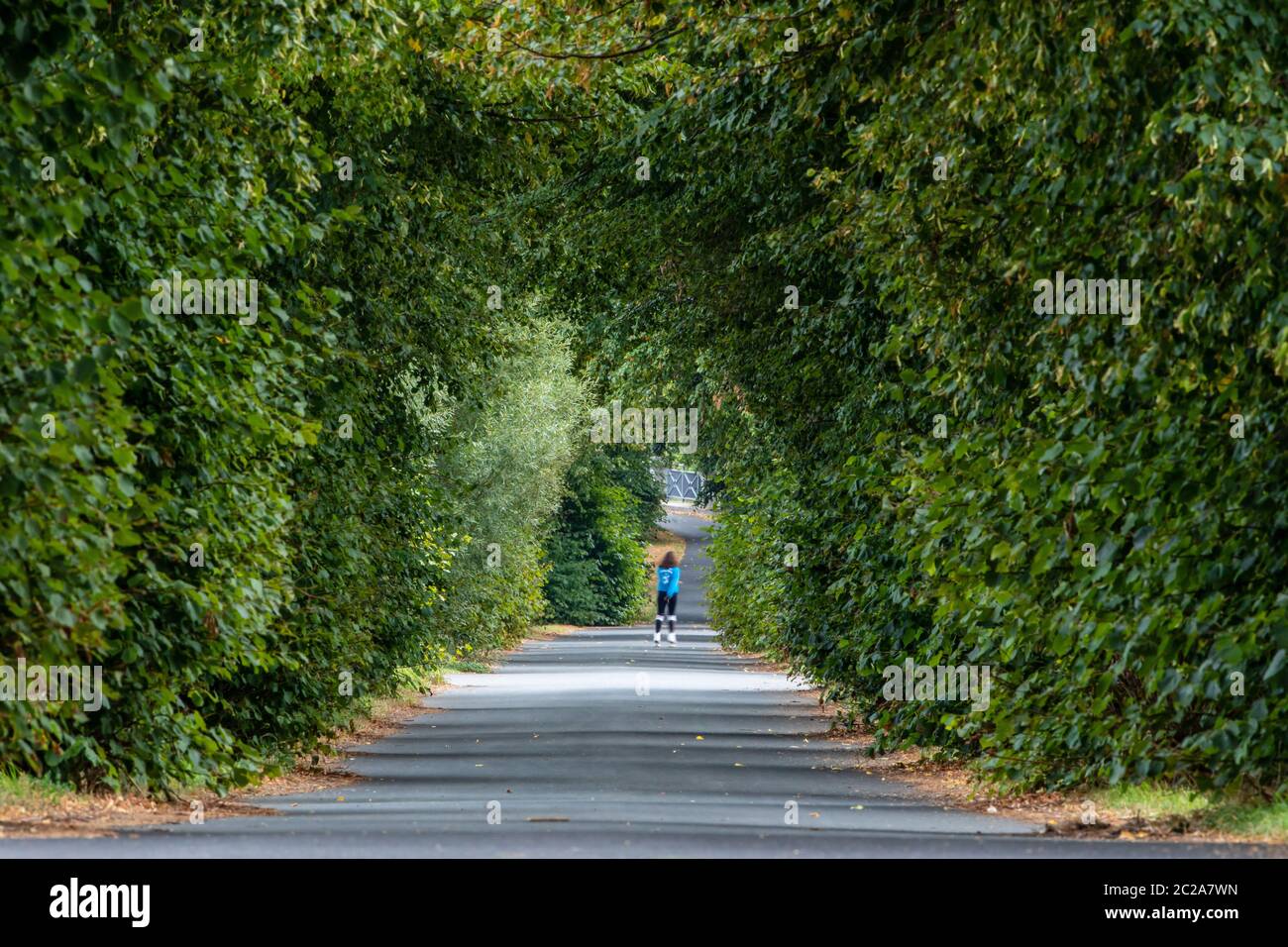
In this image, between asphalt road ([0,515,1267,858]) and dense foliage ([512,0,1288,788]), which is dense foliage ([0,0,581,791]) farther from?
dense foliage ([512,0,1288,788])

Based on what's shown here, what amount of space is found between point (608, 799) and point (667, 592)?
124ft

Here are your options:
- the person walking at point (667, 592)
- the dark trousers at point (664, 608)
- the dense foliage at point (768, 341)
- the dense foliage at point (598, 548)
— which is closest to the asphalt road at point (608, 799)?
the dense foliage at point (768, 341)

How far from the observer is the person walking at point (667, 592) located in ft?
164

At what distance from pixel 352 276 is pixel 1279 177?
1074cm

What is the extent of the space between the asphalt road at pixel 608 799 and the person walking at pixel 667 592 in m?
18.0

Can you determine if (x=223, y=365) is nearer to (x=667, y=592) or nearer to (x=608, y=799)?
(x=608, y=799)

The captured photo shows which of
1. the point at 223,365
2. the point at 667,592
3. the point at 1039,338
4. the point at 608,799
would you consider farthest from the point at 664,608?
the point at 1039,338

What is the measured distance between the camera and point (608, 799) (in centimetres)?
1505

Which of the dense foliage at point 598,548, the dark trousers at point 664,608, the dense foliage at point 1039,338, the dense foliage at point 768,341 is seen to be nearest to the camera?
the dense foliage at point 768,341

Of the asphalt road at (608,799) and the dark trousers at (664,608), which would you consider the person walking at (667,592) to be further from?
the asphalt road at (608,799)

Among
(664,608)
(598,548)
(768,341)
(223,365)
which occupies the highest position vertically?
(768,341)

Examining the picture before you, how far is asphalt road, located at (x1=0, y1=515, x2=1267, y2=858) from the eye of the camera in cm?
1108

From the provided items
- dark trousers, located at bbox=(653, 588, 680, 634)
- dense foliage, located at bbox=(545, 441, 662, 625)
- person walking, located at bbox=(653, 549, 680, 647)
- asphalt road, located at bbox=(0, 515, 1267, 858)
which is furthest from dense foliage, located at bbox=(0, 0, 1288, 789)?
dense foliage, located at bbox=(545, 441, 662, 625)

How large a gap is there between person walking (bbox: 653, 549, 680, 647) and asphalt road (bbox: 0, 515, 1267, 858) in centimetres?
1801
